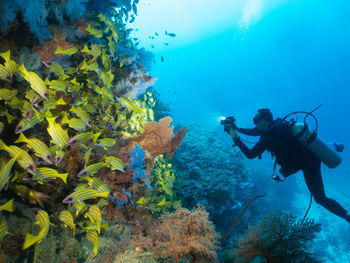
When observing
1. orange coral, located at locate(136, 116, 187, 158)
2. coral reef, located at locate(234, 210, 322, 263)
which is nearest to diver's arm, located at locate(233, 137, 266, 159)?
coral reef, located at locate(234, 210, 322, 263)

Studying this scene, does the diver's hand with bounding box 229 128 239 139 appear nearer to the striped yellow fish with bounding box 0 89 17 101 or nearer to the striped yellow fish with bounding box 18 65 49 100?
the striped yellow fish with bounding box 18 65 49 100

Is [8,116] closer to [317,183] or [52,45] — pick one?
[52,45]

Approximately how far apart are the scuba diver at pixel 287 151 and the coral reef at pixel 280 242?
6.55ft

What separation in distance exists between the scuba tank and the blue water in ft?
162

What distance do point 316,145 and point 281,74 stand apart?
107 m

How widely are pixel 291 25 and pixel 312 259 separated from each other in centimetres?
11524

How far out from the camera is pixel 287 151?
15.9 ft

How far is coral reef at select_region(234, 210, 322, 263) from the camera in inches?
119

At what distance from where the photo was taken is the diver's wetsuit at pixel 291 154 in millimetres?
4797

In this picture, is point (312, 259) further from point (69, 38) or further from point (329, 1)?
point (329, 1)

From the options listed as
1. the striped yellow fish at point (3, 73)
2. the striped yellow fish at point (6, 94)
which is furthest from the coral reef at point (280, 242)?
the striped yellow fish at point (3, 73)

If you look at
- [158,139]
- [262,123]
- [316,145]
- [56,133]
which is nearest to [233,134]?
[262,123]

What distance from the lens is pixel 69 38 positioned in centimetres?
346

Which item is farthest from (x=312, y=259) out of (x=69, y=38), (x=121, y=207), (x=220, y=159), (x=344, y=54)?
(x=344, y=54)
